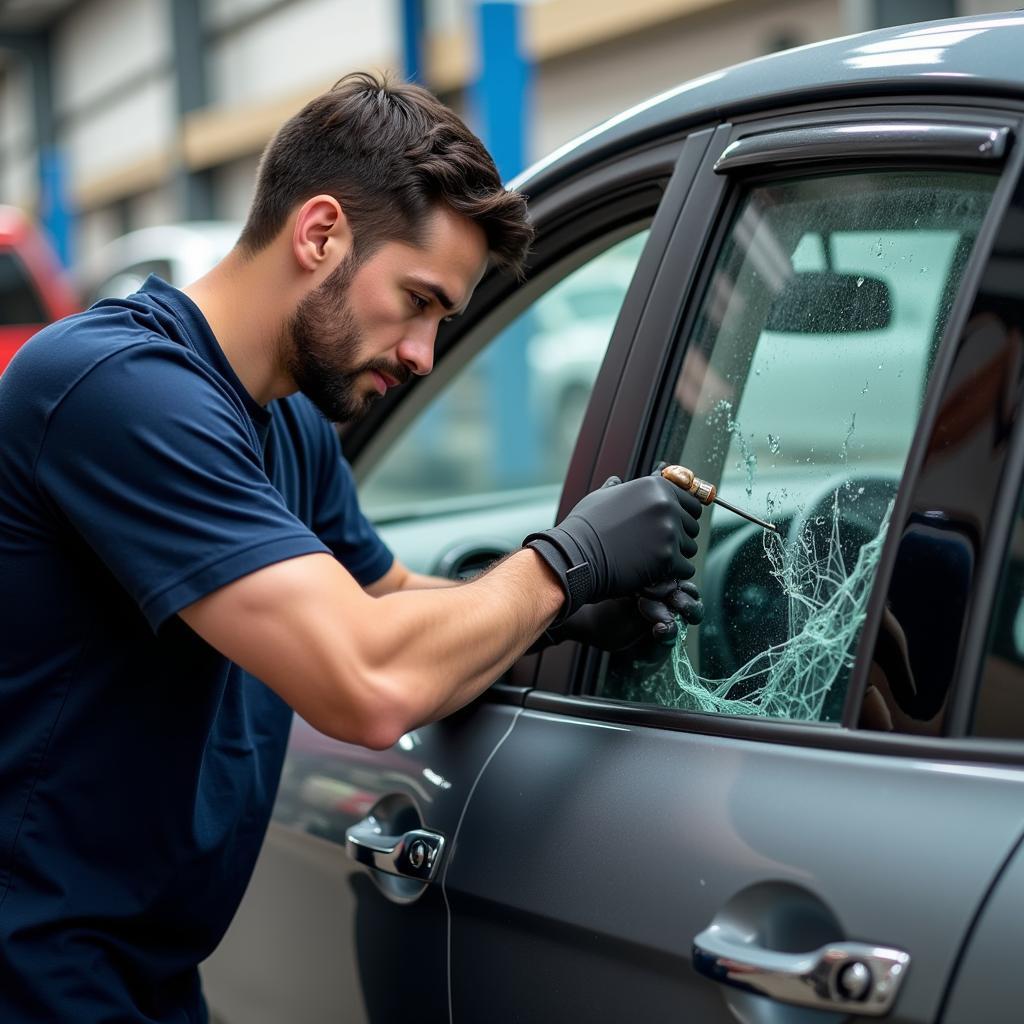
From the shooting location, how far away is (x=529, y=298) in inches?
80.9

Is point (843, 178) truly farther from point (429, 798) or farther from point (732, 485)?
point (429, 798)

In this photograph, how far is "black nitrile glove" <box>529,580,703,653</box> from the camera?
5.10ft

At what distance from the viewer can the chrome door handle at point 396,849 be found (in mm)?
1593

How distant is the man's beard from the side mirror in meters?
0.49

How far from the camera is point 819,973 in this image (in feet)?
3.71

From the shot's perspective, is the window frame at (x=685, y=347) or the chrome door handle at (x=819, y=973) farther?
the window frame at (x=685, y=347)

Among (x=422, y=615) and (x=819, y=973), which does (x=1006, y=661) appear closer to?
(x=819, y=973)

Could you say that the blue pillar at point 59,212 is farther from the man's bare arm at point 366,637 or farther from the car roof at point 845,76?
the man's bare arm at point 366,637

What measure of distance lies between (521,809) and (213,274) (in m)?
0.75

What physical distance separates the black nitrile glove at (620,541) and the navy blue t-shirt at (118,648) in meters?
0.27

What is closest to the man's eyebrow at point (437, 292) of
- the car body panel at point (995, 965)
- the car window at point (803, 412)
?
the car window at point (803, 412)

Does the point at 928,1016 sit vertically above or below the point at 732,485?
below

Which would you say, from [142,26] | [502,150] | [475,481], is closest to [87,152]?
[142,26]

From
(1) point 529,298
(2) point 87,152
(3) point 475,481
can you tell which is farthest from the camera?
(2) point 87,152
